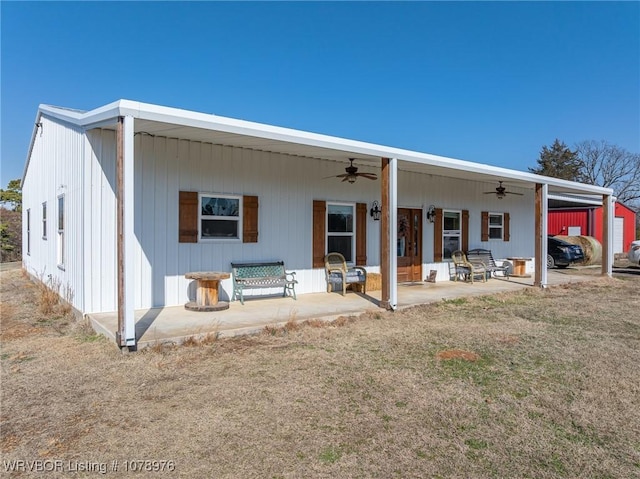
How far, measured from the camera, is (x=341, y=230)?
30.8 feet

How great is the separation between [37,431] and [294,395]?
187 centimetres

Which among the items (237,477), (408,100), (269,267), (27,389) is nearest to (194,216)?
(269,267)

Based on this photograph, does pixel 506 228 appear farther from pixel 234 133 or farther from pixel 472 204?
pixel 234 133

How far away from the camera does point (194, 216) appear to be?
729 centimetres

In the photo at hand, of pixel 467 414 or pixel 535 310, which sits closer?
pixel 467 414

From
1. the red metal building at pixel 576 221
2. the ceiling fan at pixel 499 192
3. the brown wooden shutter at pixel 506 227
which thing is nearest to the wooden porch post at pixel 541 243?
the ceiling fan at pixel 499 192

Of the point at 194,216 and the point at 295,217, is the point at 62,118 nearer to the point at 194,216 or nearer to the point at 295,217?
the point at 194,216

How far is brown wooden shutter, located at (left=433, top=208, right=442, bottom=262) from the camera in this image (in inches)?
438

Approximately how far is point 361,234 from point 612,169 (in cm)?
4137

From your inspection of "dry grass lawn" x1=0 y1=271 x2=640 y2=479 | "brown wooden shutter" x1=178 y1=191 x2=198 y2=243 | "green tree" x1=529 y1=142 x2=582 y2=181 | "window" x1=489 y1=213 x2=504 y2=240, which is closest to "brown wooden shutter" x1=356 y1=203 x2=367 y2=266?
"dry grass lawn" x1=0 y1=271 x2=640 y2=479

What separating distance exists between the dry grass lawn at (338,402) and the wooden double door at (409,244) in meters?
4.55

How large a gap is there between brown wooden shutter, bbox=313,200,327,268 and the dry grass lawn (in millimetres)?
2962

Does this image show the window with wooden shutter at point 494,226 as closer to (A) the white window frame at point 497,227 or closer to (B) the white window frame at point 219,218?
(A) the white window frame at point 497,227

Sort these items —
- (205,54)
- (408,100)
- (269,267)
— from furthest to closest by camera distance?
(408,100), (205,54), (269,267)
